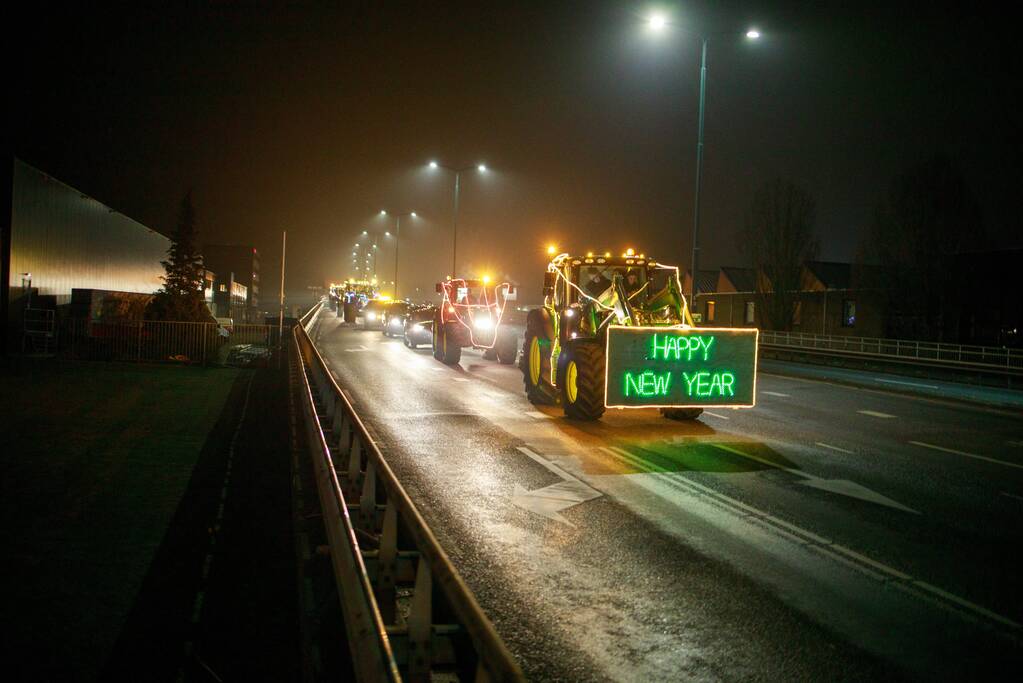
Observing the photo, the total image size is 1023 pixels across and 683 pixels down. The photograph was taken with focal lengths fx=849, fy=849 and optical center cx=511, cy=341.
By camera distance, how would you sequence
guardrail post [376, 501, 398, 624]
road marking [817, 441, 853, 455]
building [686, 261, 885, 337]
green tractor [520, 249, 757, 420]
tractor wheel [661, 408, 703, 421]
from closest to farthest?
1. guardrail post [376, 501, 398, 624]
2. road marking [817, 441, 853, 455]
3. green tractor [520, 249, 757, 420]
4. tractor wheel [661, 408, 703, 421]
5. building [686, 261, 885, 337]

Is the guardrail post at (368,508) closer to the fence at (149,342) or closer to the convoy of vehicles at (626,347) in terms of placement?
the convoy of vehicles at (626,347)

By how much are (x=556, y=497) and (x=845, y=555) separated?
3099mm

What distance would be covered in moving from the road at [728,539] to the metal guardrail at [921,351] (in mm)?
16274

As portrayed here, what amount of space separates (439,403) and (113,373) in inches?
449

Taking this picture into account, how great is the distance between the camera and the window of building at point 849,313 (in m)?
48.6

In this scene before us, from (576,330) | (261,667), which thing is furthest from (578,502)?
(576,330)

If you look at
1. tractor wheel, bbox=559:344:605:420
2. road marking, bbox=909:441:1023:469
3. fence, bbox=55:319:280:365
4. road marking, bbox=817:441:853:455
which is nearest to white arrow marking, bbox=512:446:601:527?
tractor wheel, bbox=559:344:605:420

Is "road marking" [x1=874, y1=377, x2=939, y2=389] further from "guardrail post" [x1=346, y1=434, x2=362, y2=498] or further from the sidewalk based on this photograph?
"guardrail post" [x1=346, y1=434, x2=362, y2=498]

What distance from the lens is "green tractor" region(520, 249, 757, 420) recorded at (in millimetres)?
13344

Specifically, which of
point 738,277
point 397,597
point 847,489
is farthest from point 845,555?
point 738,277

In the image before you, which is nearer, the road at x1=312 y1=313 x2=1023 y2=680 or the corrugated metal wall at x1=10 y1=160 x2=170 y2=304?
the road at x1=312 y1=313 x2=1023 y2=680

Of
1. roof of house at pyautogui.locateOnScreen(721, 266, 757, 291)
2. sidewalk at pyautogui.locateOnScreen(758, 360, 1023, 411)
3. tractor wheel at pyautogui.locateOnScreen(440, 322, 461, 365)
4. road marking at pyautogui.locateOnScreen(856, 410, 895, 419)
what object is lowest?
road marking at pyautogui.locateOnScreen(856, 410, 895, 419)

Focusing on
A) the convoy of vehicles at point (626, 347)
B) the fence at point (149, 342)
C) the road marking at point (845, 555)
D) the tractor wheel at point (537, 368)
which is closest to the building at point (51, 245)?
the fence at point (149, 342)

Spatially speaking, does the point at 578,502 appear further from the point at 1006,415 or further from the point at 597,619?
the point at 1006,415
